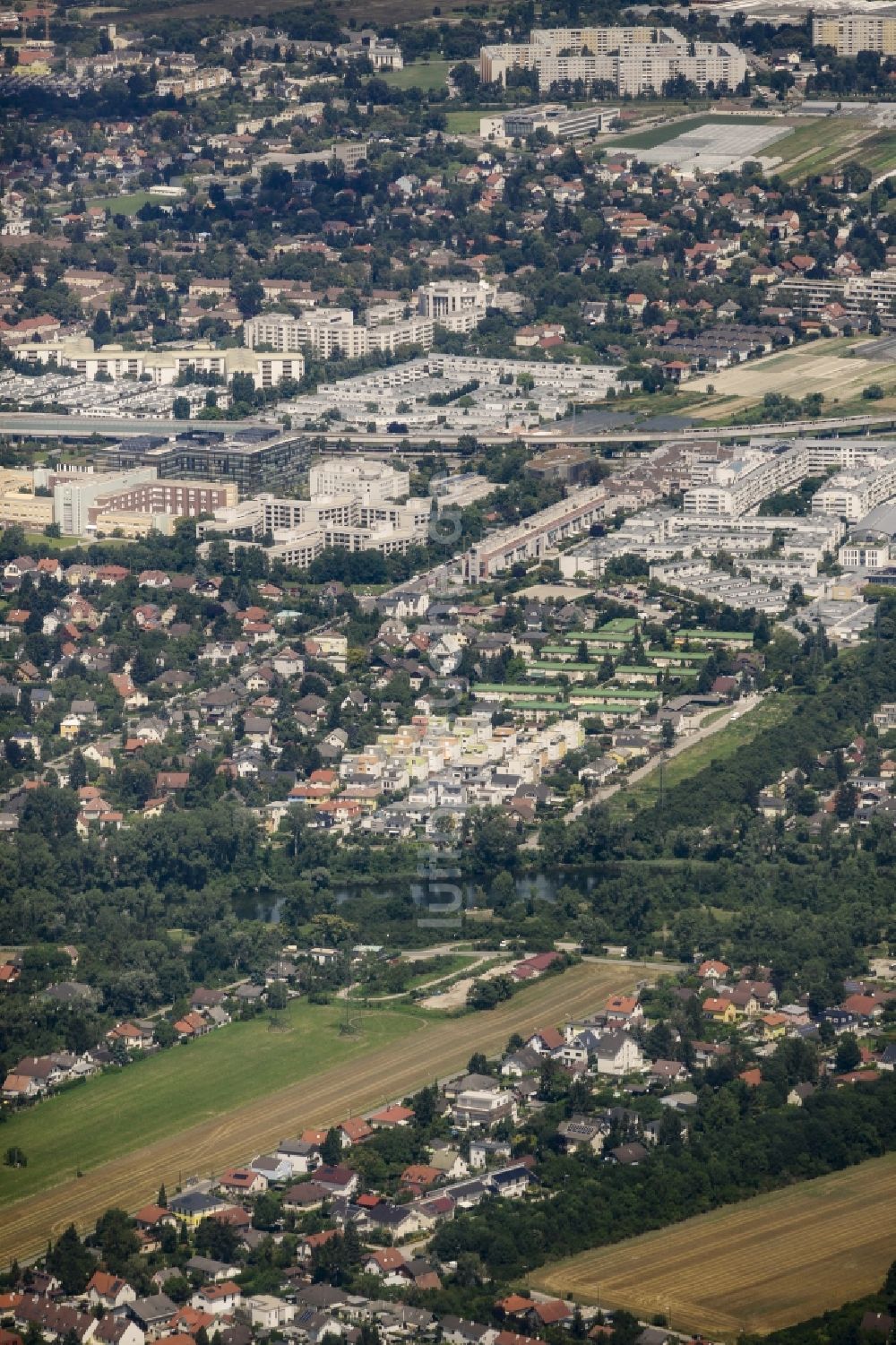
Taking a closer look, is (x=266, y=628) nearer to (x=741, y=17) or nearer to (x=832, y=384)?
(x=832, y=384)

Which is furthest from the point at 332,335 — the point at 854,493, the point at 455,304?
the point at 854,493

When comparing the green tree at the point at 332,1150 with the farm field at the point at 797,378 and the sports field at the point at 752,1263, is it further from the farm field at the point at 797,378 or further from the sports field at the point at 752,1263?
the farm field at the point at 797,378

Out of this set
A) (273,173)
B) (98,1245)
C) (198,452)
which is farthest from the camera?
(273,173)

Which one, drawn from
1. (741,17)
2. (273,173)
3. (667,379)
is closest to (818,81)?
(741,17)

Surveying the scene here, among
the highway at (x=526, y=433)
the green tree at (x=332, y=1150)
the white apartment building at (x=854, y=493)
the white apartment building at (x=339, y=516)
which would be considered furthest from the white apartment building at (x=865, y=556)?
the green tree at (x=332, y=1150)

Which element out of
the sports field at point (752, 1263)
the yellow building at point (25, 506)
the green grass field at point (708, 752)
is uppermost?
the yellow building at point (25, 506)

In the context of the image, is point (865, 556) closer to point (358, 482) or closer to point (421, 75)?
point (358, 482)

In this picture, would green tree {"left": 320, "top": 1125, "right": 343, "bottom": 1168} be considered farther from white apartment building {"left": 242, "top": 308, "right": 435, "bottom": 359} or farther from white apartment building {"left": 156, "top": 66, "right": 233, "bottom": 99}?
white apartment building {"left": 156, "top": 66, "right": 233, "bottom": 99}

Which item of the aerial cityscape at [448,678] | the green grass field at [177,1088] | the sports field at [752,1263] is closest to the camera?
the sports field at [752,1263]
